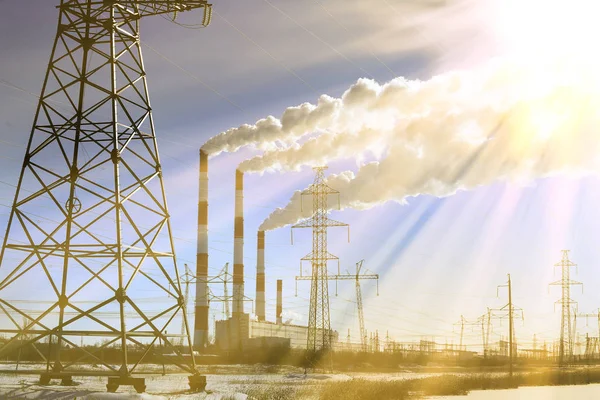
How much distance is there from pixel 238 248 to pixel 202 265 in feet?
18.1

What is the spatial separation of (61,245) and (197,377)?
569 centimetres

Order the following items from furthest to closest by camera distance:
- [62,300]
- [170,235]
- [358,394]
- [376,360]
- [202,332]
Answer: [376,360], [202,332], [358,394], [170,235], [62,300]

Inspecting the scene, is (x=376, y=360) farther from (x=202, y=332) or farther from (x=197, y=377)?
(x=197, y=377)

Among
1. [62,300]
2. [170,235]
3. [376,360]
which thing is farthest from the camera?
[376,360]

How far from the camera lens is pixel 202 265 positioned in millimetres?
70250

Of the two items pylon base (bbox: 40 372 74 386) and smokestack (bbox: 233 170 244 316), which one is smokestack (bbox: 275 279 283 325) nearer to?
smokestack (bbox: 233 170 244 316)

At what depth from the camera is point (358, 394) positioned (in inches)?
1278

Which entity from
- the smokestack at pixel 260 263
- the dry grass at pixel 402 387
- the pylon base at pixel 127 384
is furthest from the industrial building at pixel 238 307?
the pylon base at pixel 127 384

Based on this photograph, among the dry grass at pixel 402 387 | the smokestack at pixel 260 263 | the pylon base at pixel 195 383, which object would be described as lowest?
the dry grass at pixel 402 387

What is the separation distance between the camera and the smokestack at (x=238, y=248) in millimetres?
71500

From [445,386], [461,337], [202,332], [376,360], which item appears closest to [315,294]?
[445,386]

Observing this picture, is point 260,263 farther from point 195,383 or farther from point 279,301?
point 195,383

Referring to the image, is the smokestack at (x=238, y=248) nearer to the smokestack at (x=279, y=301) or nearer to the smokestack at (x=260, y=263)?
the smokestack at (x=260, y=263)

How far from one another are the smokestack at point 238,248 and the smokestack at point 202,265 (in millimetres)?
4630
